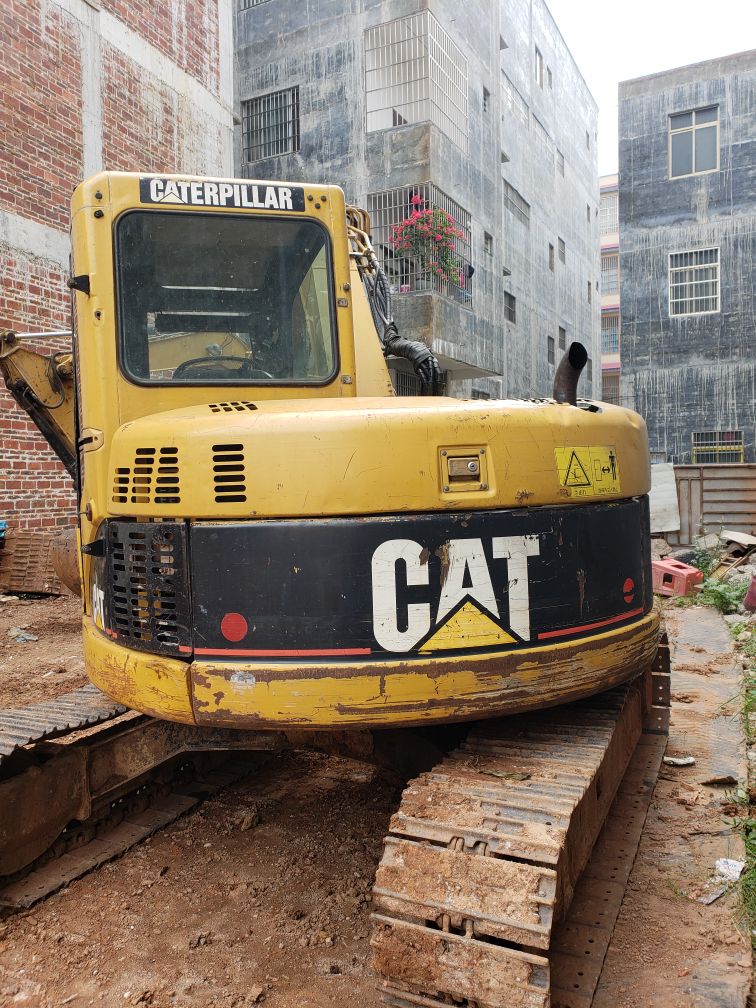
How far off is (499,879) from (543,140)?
27.8 m

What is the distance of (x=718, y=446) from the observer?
70.9 feet

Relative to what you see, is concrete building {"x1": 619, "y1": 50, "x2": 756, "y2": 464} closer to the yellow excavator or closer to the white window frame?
the white window frame

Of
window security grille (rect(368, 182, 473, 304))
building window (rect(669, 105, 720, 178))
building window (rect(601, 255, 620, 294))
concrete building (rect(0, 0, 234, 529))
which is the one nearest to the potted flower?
window security grille (rect(368, 182, 473, 304))

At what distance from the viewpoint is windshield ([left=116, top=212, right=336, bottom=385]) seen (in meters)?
3.38

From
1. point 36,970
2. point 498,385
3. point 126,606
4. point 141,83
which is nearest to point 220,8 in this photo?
point 141,83

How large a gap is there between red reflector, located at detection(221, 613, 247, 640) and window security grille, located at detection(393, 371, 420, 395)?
14.3m

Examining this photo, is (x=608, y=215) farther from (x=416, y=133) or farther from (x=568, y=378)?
(x=568, y=378)

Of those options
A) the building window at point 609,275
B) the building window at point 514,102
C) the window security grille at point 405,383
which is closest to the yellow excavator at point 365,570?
the window security grille at point 405,383

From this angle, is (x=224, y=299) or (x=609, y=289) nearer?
(x=224, y=299)

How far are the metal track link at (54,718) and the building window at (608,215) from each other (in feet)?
168

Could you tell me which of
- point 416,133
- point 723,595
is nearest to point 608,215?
point 416,133

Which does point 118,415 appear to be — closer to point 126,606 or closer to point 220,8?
point 126,606

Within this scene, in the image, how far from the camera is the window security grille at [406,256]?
15.5 m

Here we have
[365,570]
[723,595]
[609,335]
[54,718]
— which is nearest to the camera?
[365,570]
